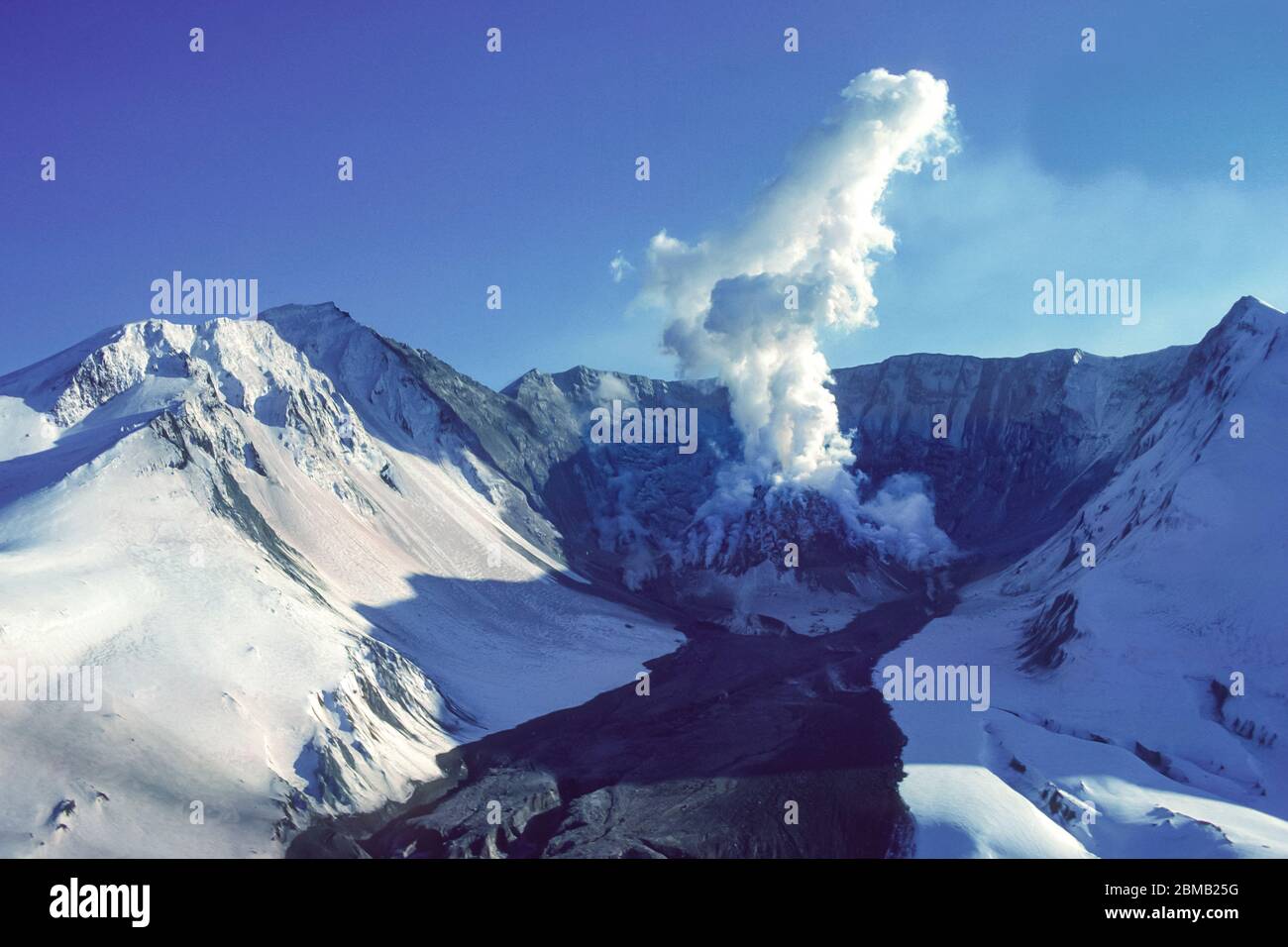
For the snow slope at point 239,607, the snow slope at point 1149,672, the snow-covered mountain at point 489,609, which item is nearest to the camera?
the snow slope at point 239,607

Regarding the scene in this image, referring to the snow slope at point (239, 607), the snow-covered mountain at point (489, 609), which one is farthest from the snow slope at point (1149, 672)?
the snow slope at point (239, 607)

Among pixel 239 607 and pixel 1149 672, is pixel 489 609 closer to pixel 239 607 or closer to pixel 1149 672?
pixel 239 607

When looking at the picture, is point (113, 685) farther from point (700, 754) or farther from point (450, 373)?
point (450, 373)

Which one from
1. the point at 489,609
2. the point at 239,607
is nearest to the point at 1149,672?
the point at 489,609

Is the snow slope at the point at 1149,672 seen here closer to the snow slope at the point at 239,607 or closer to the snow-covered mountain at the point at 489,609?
the snow-covered mountain at the point at 489,609

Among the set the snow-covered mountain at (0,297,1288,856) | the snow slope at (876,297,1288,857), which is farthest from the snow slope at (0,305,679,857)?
the snow slope at (876,297,1288,857)
